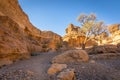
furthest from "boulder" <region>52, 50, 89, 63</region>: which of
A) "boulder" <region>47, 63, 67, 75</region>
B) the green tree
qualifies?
the green tree

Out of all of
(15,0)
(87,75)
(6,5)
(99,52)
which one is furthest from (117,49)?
(15,0)

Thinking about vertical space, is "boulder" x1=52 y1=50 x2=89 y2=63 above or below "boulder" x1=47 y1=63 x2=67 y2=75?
above

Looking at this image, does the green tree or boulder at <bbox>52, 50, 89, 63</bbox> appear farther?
the green tree

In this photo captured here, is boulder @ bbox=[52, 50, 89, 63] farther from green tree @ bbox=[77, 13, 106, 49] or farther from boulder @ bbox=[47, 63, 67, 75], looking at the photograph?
green tree @ bbox=[77, 13, 106, 49]

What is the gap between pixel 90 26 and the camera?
30547mm

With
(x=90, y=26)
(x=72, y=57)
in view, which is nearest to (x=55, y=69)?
(x=72, y=57)

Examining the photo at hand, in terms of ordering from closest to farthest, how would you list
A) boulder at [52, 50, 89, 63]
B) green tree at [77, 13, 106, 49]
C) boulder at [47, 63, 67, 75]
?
1. boulder at [47, 63, 67, 75]
2. boulder at [52, 50, 89, 63]
3. green tree at [77, 13, 106, 49]

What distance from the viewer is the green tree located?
101ft

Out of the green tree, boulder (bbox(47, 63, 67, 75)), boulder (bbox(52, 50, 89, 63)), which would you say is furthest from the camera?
the green tree

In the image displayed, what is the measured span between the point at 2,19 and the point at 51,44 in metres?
18.3

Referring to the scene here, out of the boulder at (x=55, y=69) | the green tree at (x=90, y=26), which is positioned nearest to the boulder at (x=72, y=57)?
the boulder at (x=55, y=69)

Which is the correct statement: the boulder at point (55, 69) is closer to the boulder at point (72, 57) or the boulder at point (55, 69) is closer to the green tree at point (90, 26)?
the boulder at point (72, 57)

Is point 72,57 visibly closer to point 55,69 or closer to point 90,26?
point 55,69

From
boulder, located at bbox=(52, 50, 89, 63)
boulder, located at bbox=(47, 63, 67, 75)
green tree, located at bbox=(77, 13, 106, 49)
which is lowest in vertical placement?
boulder, located at bbox=(47, 63, 67, 75)
